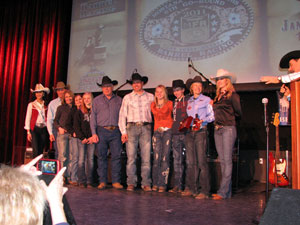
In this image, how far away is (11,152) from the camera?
741cm

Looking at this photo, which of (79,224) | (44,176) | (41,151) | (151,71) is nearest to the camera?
(44,176)

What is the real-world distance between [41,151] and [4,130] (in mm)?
2837

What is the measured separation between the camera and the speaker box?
2.66ft

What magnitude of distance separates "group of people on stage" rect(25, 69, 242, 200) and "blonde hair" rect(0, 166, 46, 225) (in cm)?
296

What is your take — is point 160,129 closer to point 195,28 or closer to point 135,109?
point 135,109

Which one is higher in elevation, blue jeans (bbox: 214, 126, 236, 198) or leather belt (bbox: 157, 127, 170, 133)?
leather belt (bbox: 157, 127, 170, 133)

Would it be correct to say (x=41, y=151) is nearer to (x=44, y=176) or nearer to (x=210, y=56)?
(x=210, y=56)

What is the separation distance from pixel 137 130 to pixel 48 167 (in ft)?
9.83

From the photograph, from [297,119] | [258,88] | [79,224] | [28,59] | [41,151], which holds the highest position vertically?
[28,59]

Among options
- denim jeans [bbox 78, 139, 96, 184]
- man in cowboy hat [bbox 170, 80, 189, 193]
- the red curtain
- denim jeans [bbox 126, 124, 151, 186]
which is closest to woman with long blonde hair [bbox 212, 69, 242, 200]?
man in cowboy hat [bbox 170, 80, 189, 193]

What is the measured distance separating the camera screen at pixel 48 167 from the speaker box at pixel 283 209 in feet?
2.63

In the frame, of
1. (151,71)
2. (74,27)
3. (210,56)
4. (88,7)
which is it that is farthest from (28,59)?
(210,56)

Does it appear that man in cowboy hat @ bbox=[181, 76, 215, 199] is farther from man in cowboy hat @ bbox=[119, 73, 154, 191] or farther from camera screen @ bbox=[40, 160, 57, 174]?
camera screen @ bbox=[40, 160, 57, 174]

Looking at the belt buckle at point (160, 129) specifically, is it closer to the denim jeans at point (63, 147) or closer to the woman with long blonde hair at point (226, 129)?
the woman with long blonde hair at point (226, 129)
